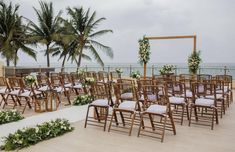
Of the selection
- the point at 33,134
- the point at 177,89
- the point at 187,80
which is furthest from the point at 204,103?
the point at 33,134

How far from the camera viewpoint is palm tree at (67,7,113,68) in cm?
1669

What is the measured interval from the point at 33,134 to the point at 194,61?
27.5ft

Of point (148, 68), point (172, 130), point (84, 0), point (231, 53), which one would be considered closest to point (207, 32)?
point (231, 53)

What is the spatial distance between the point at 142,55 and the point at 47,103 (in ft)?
21.6

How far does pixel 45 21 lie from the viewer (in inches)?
688

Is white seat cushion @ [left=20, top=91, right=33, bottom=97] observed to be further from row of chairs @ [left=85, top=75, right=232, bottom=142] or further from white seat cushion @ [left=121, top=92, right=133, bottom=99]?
white seat cushion @ [left=121, top=92, right=133, bottom=99]

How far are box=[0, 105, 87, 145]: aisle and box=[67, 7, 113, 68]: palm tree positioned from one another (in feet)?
32.7

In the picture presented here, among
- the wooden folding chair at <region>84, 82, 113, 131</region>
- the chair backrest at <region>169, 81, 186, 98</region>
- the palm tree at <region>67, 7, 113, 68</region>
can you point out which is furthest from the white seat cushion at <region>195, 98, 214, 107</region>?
the palm tree at <region>67, 7, 113, 68</region>

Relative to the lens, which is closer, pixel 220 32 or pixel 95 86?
pixel 95 86

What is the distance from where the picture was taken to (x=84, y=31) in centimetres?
1655

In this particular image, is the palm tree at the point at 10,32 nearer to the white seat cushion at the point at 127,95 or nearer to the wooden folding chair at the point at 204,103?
the white seat cushion at the point at 127,95

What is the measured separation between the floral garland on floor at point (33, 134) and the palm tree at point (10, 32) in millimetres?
12875

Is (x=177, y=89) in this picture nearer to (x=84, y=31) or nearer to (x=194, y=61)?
(x=194, y=61)

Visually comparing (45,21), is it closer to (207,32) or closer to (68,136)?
(207,32)
